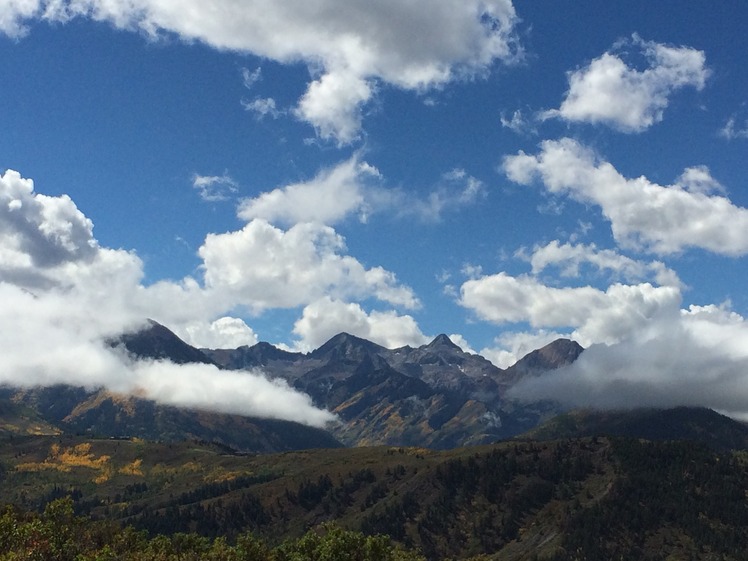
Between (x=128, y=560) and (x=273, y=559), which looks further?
(x=273, y=559)

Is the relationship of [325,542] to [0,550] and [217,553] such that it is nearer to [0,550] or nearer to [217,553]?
[217,553]

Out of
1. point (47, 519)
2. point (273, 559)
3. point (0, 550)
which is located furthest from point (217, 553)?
point (47, 519)

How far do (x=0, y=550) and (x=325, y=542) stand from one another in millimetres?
62887

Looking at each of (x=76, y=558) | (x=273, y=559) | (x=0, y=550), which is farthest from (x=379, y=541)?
(x=0, y=550)

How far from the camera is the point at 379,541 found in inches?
5084

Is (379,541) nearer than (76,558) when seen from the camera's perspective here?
No

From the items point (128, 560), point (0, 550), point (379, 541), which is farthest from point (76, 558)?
point (379, 541)

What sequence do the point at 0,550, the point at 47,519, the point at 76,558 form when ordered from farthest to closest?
1. the point at 47,519
2. the point at 0,550
3. the point at 76,558

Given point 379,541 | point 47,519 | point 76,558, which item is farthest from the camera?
point 47,519

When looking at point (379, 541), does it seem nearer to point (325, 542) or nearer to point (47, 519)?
point (325, 542)

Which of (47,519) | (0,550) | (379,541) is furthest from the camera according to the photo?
(47,519)

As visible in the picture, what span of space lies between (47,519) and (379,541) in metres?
81.7

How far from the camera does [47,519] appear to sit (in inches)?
5842

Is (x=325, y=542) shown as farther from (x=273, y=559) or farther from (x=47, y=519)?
(x=47, y=519)
